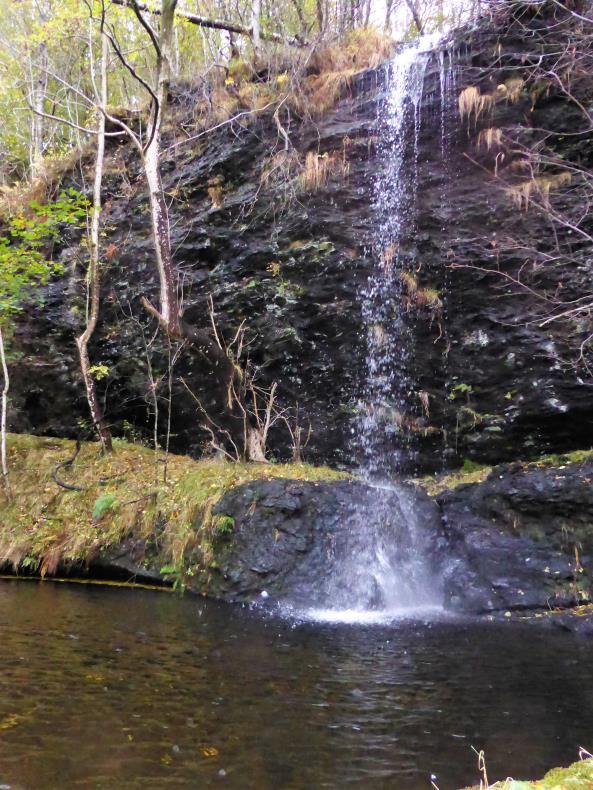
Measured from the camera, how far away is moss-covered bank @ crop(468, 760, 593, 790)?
1.92 metres

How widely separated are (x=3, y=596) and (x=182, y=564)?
2342 mm

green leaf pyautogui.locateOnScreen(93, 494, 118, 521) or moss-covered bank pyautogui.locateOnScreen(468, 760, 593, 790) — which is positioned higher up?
green leaf pyautogui.locateOnScreen(93, 494, 118, 521)

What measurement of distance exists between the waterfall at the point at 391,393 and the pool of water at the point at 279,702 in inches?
43.9

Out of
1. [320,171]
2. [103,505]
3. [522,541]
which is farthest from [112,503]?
[320,171]

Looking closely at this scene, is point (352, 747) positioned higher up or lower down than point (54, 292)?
lower down

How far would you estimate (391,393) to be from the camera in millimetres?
9977

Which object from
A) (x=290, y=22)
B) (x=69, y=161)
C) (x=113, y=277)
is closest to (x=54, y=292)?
(x=113, y=277)

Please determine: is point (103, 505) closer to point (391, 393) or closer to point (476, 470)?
point (391, 393)

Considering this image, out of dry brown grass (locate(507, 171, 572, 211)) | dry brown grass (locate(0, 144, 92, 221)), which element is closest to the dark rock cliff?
dry brown grass (locate(507, 171, 572, 211))

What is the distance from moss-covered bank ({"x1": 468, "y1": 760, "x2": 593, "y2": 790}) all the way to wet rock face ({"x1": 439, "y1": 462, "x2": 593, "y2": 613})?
182 inches

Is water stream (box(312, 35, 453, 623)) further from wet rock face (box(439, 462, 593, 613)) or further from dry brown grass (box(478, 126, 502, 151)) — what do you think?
dry brown grass (box(478, 126, 502, 151))

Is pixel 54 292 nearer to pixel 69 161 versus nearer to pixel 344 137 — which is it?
pixel 69 161

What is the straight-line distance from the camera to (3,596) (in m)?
7.25

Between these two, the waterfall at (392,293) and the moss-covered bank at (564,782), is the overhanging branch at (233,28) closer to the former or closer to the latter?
the waterfall at (392,293)
